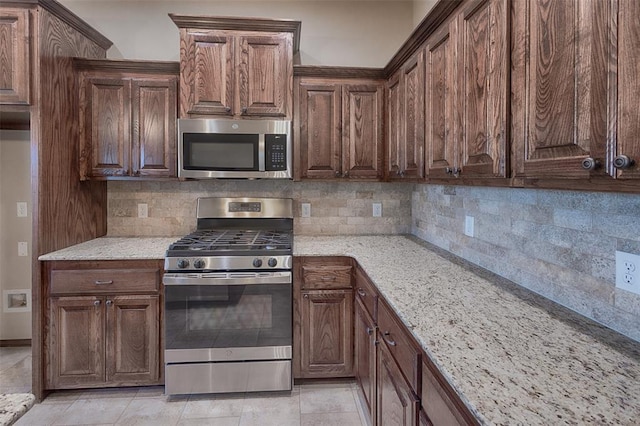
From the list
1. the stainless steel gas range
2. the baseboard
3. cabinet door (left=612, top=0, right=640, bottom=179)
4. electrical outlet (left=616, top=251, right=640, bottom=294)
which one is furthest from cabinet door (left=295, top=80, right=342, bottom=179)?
the baseboard

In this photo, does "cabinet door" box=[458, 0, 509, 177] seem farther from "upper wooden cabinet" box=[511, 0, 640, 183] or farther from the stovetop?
the stovetop

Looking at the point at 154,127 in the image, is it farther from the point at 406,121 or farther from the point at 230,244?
the point at 406,121

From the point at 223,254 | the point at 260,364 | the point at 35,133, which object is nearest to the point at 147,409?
the point at 260,364

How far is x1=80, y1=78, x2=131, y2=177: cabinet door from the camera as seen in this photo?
2.60 meters

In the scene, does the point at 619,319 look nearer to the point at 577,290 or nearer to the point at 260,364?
the point at 577,290

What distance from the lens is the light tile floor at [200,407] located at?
82.5 inches

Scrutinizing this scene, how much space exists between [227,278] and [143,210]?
3.79 feet

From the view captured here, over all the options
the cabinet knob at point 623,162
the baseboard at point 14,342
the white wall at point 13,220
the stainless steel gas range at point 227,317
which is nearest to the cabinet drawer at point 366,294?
the stainless steel gas range at point 227,317

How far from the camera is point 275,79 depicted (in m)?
2.58

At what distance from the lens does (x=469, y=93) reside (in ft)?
4.82

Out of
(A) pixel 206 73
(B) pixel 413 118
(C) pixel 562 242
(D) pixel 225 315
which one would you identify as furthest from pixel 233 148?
(C) pixel 562 242

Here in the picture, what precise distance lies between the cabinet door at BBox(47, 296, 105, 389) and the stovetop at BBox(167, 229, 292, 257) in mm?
616

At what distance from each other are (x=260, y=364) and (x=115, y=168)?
1716mm

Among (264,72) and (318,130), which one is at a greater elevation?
(264,72)
